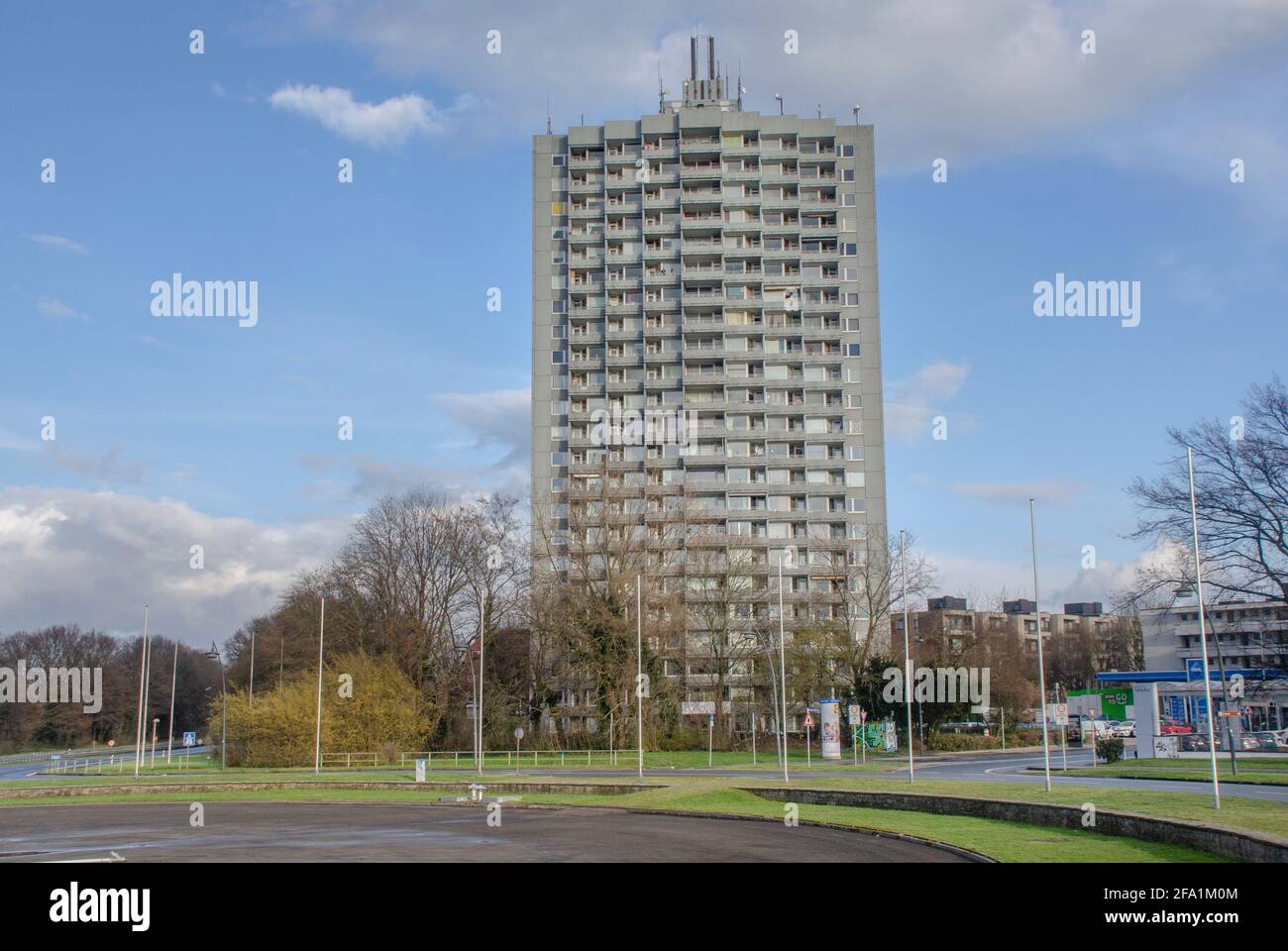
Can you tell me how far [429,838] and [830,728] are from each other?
39747 millimetres

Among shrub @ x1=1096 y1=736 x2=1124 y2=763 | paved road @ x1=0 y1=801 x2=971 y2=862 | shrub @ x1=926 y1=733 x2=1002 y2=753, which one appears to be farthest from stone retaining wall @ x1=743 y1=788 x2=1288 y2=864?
shrub @ x1=926 y1=733 x2=1002 y2=753

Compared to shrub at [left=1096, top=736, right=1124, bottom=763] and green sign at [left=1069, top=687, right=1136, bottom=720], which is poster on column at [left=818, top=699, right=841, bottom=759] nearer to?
shrub at [left=1096, top=736, right=1124, bottom=763]

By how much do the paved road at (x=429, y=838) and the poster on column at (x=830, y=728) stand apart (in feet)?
97.0

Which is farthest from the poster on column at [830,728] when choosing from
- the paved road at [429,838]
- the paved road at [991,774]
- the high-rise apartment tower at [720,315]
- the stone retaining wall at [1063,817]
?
the high-rise apartment tower at [720,315]

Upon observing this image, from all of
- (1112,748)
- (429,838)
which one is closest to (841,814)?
(429,838)

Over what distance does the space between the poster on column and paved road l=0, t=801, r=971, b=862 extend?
2956 centimetres

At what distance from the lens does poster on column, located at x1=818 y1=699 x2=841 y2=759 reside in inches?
2327

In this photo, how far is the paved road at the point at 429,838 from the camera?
19.4 metres

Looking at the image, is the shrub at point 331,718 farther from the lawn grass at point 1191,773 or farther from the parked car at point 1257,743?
the parked car at point 1257,743

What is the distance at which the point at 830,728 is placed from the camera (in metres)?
59.3

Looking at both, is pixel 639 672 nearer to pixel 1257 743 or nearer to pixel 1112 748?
pixel 1112 748
